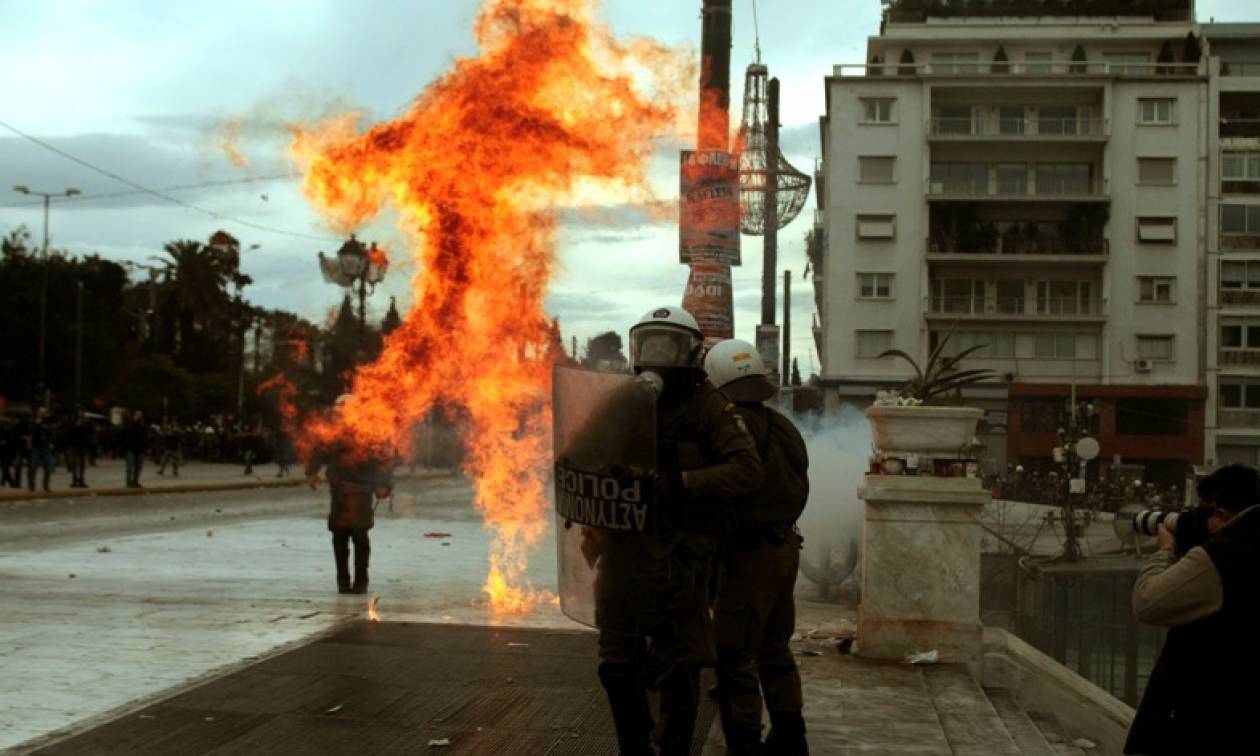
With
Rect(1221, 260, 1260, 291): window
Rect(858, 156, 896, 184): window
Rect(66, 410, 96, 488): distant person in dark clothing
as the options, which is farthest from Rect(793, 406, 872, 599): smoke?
Rect(1221, 260, 1260, 291): window

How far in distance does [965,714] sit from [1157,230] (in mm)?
53049

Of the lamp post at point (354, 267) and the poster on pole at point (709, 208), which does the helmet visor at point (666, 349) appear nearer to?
the poster on pole at point (709, 208)

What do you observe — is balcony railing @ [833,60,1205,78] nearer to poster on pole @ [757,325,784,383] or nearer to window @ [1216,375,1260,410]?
window @ [1216,375,1260,410]

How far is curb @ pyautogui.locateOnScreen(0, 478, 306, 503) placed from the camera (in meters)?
26.0

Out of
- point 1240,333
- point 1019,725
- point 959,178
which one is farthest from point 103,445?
point 1240,333

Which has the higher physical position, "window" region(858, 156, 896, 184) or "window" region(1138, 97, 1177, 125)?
"window" region(1138, 97, 1177, 125)

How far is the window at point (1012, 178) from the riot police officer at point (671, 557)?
52.9 m

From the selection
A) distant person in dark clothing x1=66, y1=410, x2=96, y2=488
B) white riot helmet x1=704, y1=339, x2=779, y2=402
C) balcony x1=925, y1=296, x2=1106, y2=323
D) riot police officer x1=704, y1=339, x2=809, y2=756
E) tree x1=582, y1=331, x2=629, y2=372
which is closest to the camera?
riot police officer x1=704, y1=339, x2=809, y2=756

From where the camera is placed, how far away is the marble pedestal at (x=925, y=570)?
26.9 feet

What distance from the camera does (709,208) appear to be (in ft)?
42.4

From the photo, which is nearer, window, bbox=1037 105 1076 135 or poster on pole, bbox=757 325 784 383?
poster on pole, bbox=757 325 784 383

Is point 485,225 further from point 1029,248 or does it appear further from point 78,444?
point 1029,248

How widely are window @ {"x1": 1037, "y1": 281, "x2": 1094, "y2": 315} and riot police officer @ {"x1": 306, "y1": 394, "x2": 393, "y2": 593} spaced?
4783 cm

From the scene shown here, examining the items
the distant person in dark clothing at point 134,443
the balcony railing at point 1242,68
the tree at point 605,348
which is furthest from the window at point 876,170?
the tree at point 605,348
